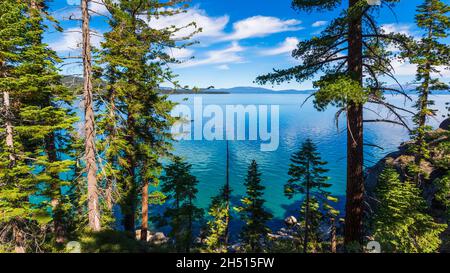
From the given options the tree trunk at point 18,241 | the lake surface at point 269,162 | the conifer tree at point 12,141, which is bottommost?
the lake surface at point 269,162

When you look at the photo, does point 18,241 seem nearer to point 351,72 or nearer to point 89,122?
point 89,122

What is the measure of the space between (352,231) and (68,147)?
46.7ft

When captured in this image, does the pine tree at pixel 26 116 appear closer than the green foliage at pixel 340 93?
No

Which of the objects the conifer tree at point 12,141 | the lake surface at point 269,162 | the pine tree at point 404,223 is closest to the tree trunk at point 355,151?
the pine tree at point 404,223

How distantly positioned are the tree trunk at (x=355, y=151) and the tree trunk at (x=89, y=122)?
29.6 feet

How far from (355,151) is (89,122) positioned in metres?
9.60

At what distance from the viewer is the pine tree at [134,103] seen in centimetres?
1234

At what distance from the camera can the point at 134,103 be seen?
1345cm

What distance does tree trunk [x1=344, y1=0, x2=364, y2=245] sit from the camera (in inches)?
260

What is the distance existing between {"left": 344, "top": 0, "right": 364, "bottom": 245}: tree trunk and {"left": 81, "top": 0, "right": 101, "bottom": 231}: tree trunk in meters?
9.01

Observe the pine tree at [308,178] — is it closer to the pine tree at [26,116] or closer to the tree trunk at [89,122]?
the tree trunk at [89,122]

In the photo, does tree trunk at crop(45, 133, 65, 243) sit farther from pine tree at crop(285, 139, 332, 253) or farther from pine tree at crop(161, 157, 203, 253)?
pine tree at crop(285, 139, 332, 253)

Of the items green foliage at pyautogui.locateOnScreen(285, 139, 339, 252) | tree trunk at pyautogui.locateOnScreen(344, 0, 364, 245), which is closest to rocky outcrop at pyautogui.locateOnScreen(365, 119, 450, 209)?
green foliage at pyautogui.locateOnScreen(285, 139, 339, 252)
